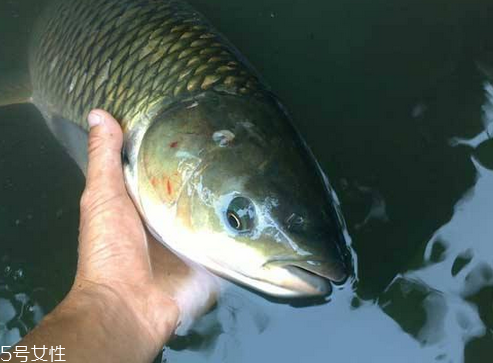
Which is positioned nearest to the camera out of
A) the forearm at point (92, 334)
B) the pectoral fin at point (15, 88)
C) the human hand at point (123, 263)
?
the forearm at point (92, 334)

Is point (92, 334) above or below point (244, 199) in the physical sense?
below

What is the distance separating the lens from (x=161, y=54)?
2164mm

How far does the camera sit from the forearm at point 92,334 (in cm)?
163

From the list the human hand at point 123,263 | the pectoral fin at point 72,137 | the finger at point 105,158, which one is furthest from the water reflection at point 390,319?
the pectoral fin at point 72,137

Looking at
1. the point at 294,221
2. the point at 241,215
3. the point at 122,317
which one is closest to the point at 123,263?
the point at 122,317

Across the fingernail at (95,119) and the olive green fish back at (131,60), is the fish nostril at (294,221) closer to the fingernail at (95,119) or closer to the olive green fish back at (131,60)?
the olive green fish back at (131,60)

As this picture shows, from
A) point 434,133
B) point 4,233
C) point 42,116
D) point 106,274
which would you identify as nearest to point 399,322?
point 434,133

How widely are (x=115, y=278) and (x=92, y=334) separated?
0.25m

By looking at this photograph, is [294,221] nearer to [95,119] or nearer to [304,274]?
[304,274]

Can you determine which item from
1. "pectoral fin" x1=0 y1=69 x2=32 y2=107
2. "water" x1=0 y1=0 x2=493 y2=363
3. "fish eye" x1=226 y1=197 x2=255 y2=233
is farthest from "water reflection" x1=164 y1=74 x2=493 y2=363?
"pectoral fin" x1=0 y1=69 x2=32 y2=107

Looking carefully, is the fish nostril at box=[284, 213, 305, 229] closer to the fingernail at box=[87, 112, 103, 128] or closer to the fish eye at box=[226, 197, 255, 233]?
the fish eye at box=[226, 197, 255, 233]

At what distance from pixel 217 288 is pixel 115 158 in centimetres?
60

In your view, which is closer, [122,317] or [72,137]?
[122,317]

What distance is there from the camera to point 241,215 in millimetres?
1787
